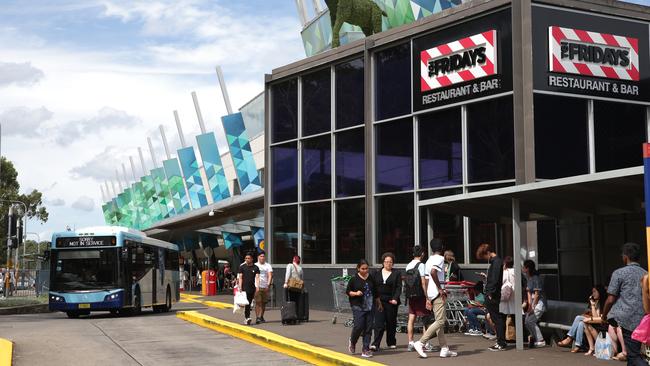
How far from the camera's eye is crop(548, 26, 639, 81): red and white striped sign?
19.1m

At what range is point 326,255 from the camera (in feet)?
83.1

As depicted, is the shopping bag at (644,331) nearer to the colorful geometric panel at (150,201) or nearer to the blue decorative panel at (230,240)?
the blue decorative panel at (230,240)

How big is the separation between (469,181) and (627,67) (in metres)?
4.42

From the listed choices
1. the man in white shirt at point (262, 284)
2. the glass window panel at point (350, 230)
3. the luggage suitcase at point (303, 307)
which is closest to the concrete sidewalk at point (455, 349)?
the luggage suitcase at point (303, 307)

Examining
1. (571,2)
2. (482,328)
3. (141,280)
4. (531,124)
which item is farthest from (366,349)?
(141,280)

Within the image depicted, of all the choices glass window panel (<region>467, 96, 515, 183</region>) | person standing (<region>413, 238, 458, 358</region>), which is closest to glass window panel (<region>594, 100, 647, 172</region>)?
glass window panel (<region>467, 96, 515, 183</region>)

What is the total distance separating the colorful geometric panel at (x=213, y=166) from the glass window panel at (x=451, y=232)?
A: 40.8 meters

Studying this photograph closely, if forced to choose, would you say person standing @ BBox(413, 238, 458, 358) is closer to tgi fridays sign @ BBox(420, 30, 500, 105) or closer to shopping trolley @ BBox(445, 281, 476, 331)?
shopping trolley @ BBox(445, 281, 476, 331)

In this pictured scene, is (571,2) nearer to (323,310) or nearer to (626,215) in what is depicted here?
(626,215)

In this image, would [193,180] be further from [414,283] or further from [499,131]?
[414,283]

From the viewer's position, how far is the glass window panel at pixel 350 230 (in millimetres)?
23875

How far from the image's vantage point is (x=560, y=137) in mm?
18969

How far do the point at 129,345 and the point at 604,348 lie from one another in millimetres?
9149

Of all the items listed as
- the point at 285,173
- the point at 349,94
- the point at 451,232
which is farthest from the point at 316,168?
the point at 451,232
